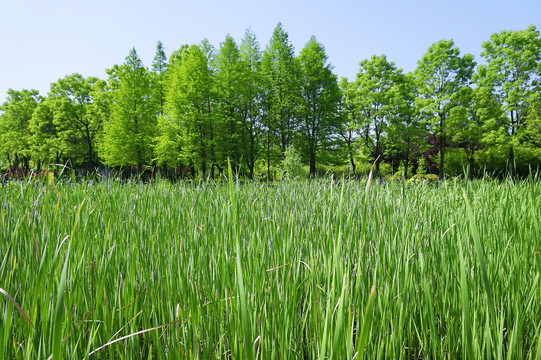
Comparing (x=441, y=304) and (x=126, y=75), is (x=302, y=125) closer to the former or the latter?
(x=126, y=75)

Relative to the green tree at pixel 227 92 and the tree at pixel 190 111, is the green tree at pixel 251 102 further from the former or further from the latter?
the tree at pixel 190 111

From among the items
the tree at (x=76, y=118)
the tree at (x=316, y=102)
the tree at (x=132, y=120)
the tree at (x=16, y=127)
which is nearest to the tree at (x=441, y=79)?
the tree at (x=316, y=102)

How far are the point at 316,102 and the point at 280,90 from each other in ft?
9.44

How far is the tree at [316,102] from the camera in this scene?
22422 mm

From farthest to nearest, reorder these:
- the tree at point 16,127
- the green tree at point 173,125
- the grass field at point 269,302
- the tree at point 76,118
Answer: the tree at point 16,127 < the tree at point 76,118 < the green tree at point 173,125 < the grass field at point 269,302

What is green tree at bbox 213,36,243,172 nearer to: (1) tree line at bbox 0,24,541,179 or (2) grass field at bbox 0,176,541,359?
(1) tree line at bbox 0,24,541,179

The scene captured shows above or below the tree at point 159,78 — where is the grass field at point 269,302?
below

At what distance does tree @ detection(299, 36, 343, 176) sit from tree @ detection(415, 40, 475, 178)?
6271 mm

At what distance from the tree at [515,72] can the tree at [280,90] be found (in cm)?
1299

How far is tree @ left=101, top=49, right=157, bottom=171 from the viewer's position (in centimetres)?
1942

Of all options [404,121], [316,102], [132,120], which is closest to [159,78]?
[132,120]

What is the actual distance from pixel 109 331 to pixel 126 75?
22.6m

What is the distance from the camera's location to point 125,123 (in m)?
19.6

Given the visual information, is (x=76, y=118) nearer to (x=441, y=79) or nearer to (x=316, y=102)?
(x=316, y=102)
